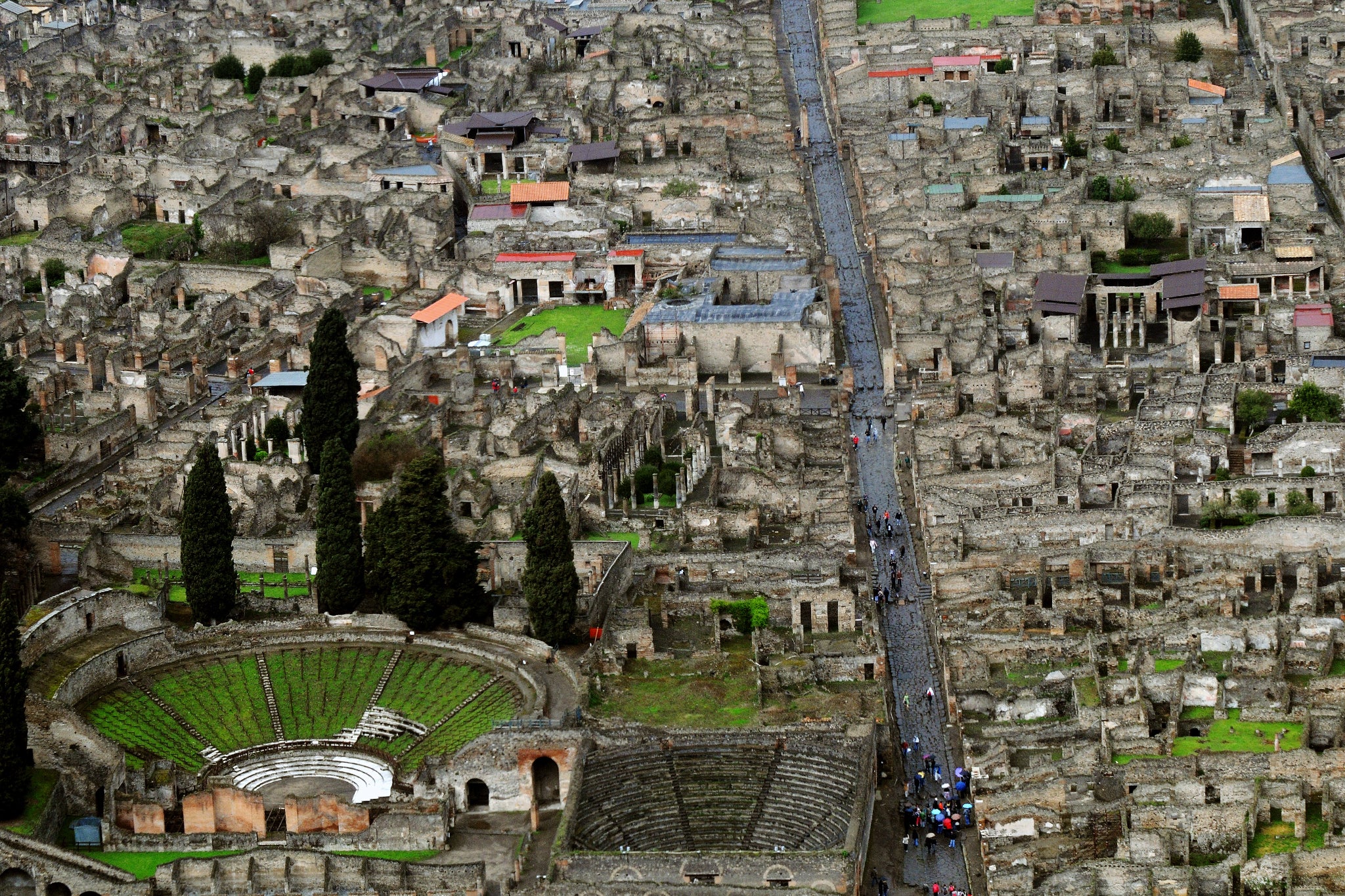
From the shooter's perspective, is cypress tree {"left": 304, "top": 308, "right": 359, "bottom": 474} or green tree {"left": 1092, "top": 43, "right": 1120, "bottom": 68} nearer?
cypress tree {"left": 304, "top": 308, "right": 359, "bottom": 474}

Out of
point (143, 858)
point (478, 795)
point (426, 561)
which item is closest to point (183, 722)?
point (143, 858)

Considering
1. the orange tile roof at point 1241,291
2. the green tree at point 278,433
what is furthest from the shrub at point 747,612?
the orange tile roof at point 1241,291

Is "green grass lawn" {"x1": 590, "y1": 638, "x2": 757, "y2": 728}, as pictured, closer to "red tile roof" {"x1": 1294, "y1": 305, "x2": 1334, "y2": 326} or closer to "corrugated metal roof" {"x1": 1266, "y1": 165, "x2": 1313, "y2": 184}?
"red tile roof" {"x1": 1294, "y1": 305, "x2": 1334, "y2": 326}

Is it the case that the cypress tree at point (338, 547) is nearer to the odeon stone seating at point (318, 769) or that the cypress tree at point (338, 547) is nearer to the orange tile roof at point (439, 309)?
the odeon stone seating at point (318, 769)

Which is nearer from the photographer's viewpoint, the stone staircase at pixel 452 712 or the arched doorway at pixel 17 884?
the arched doorway at pixel 17 884

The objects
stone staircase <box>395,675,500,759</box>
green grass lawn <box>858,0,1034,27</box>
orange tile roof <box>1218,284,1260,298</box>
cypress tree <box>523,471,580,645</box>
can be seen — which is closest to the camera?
stone staircase <box>395,675,500,759</box>

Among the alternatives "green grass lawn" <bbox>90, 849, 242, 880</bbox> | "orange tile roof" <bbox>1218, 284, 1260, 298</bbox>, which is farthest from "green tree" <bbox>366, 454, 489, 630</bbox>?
"orange tile roof" <bbox>1218, 284, 1260, 298</bbox>

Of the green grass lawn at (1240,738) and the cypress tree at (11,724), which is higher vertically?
the cypress tree at (11,724)

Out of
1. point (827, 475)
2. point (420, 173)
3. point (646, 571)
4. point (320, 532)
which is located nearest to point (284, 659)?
point (320, 532)
